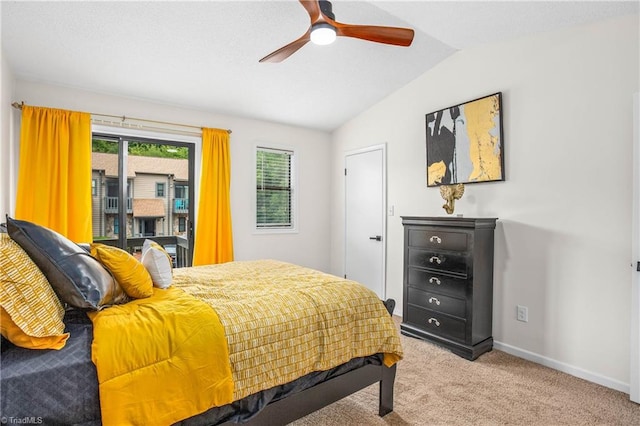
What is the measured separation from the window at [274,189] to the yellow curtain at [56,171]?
194cm

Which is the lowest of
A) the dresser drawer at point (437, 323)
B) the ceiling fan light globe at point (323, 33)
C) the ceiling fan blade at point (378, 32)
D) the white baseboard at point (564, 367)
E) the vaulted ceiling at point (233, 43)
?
the white baseboard at point (564, 367)

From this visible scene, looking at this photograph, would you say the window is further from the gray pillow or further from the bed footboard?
the gray pillow

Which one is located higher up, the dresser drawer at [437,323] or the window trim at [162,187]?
the window trim at [162,187]

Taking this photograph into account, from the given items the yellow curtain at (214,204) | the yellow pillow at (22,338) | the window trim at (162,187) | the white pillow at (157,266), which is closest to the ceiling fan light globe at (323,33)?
the white pillow at (157,266)

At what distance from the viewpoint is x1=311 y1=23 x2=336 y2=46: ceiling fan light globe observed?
6.69 feet

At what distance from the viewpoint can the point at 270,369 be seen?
4.99 ft

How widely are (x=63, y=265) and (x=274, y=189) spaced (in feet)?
11.2

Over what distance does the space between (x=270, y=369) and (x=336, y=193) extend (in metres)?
3.64

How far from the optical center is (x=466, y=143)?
327 centimetres

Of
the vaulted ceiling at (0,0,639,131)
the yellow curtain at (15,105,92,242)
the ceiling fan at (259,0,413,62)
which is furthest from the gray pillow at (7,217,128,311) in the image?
the yellow curtain at (15,105,92,242)

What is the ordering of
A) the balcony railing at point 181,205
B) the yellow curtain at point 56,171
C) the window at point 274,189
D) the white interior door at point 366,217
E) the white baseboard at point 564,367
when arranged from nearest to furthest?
the white baseboard at point 564,367 → the yellow curtain at point 56,171 → the balcony railing at point 181,205 → the white interior door at point 366,217 → the window at point 274,189

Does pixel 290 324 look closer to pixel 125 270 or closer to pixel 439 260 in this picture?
pixel 125 270

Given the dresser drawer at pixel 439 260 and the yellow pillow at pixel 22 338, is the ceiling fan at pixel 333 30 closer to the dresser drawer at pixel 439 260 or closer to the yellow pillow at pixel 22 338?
the dresser drawer at pixel 439 260

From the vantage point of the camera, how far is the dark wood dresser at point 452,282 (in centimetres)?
283
